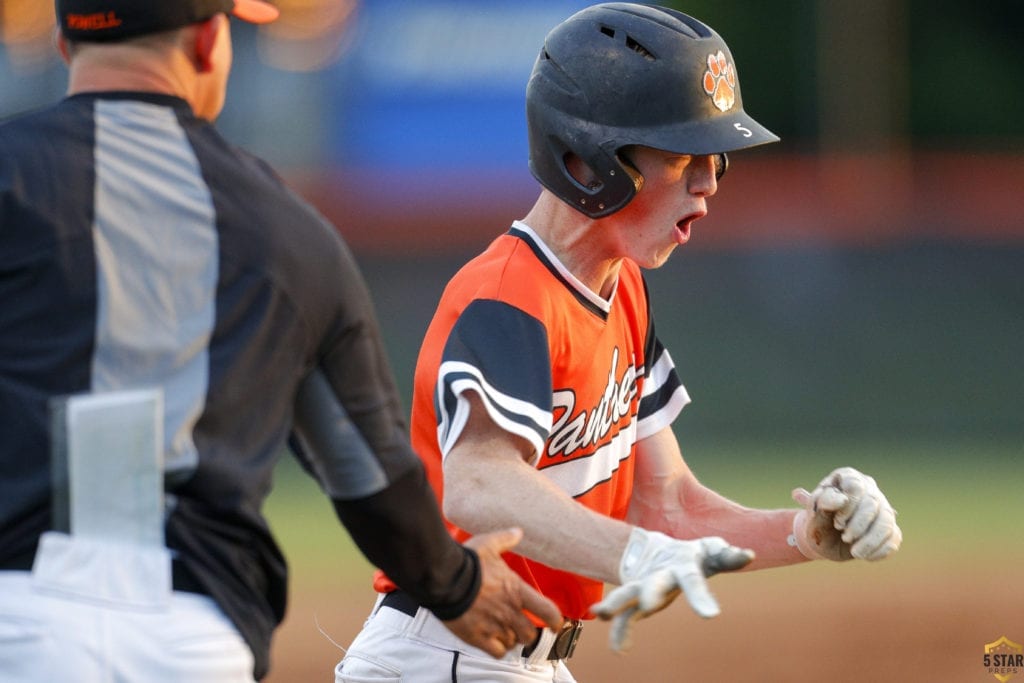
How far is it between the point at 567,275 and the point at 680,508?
0.87 metres

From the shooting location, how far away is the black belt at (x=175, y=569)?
2572mm

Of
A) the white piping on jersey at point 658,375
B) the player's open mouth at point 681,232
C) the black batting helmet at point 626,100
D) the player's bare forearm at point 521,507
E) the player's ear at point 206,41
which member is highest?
the player's ear at point 206,41

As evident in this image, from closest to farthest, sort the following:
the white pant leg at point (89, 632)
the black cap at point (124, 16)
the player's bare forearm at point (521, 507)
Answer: the white pant leg at point (89, 632)
the black cap at point (124, 16)
the player's bare forearm at point (521, 507)

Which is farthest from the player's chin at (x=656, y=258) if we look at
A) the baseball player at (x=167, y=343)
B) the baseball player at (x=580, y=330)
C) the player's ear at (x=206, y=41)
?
the player's ear at (x=206, y=41)

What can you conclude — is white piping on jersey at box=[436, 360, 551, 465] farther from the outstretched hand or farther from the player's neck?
the player's neck

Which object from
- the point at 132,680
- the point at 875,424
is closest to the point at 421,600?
the point at 132,680

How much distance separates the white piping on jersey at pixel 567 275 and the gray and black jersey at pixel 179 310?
48.2 inches

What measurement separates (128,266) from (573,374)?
157 cm

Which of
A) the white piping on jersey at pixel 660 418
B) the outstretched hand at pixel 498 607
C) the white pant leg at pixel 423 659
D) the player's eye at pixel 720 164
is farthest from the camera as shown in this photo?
the white piping on jersey at pixel 660 418

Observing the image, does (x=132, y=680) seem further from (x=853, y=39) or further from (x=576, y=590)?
(x=853, y=39)

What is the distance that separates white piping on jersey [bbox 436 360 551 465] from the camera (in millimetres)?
3611

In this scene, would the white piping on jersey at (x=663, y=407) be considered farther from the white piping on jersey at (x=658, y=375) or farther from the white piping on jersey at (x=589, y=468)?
the white piping on jersey at (x=589, y=468)

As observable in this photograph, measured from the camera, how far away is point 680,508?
448 cm

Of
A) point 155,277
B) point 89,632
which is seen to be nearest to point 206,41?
point 155,277
